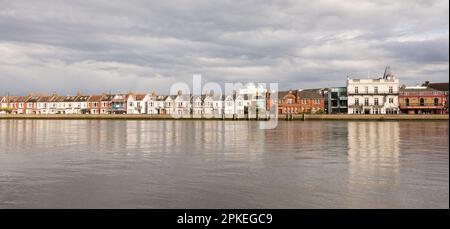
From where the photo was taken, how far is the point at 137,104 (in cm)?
14238

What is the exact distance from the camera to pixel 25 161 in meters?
22.3

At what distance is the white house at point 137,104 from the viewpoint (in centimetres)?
14150

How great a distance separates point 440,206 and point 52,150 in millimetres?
23259

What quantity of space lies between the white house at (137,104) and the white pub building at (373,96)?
65.2m

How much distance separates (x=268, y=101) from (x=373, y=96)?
30.8 metres

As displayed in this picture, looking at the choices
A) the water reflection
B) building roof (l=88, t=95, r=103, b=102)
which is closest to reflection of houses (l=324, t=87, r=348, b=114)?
building roof (l=88, t=95, r=103, b=102)

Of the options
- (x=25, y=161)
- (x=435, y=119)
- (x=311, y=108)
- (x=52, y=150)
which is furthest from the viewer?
(x=311, y=108)

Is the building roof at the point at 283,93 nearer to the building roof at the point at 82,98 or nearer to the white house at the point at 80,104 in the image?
the white house at the point at 80,104

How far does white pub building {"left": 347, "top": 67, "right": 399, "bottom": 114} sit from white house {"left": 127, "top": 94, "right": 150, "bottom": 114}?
65.2m

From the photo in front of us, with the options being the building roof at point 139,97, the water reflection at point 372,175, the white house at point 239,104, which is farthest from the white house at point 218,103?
the water reflection at point 372,175

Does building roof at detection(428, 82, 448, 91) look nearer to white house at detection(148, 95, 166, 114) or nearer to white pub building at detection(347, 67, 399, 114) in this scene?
white pub building at detection(347, 67, 399, 114)

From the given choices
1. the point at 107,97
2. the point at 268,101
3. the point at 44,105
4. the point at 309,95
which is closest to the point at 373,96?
the point at 309,95
